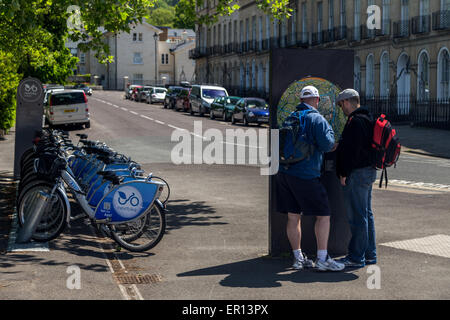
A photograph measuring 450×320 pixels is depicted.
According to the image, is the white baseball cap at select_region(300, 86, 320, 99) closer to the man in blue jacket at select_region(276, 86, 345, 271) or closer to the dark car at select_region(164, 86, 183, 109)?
the man in blue jacket at select_region(276, 86, 345, 271)

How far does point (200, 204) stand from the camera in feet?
40.4

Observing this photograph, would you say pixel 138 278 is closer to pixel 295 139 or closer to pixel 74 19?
pixel 295 139

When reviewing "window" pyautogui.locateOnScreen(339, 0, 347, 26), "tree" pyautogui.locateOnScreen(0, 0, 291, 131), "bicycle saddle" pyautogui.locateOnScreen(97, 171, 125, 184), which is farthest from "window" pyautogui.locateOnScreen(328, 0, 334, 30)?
A: "bicycle saddle" pyautogui.locateOnScreen(97, 171, 125, 184)

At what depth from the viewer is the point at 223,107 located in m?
43.1

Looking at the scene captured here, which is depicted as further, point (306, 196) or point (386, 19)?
point (386, 19)

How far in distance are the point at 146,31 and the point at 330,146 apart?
113452 millimetres

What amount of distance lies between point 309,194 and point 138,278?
75.3 inches

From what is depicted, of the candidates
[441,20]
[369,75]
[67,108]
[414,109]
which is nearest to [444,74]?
[414,109]

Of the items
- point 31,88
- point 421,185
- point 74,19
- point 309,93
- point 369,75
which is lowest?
point 421,185

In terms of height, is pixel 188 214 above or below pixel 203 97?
below

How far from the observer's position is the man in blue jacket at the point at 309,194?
7.32m

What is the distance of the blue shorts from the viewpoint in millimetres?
7441

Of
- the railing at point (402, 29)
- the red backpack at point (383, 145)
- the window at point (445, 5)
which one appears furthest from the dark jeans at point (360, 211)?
the railing at point (402, 29)

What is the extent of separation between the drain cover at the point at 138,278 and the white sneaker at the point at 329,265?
162 cm
